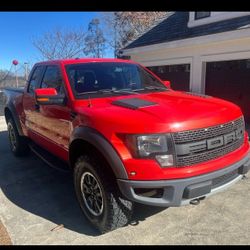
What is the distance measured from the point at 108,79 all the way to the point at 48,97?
0.93 metres

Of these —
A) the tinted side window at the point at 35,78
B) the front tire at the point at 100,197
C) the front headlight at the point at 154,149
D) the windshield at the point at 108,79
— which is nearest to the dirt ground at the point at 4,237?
the front tire at the point at 100,197

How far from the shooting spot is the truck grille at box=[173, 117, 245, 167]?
2.79m

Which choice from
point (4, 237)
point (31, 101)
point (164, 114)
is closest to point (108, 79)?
point (164, 114)

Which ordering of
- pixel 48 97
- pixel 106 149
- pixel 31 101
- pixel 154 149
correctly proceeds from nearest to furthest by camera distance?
pixel 154 149 < pixel 106 149 < pixel 48 97 < pixel 31 101

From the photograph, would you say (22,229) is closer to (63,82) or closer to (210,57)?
(63,82)

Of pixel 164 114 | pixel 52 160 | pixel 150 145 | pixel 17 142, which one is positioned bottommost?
pixel 17 142

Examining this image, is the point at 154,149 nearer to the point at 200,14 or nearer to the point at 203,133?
the point at 203,133

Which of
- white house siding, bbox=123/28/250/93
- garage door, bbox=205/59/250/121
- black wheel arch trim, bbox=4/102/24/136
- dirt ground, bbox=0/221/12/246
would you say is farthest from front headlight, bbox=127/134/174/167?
garage door, bbox=205/59/250/121

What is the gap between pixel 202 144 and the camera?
2.90 meters

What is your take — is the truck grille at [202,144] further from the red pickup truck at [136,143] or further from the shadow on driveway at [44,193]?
the shadow on driveway at [44,193]

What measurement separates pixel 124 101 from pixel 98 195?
113 cm

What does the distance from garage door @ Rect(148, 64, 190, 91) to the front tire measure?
26.4 ft

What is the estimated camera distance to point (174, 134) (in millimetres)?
2760

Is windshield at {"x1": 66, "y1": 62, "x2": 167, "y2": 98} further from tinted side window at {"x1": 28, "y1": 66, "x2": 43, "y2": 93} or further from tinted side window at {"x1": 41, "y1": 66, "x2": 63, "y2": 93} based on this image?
tinted side window at {"x1": 28, "y1": 66, "x2": 43, "y2": 93}
